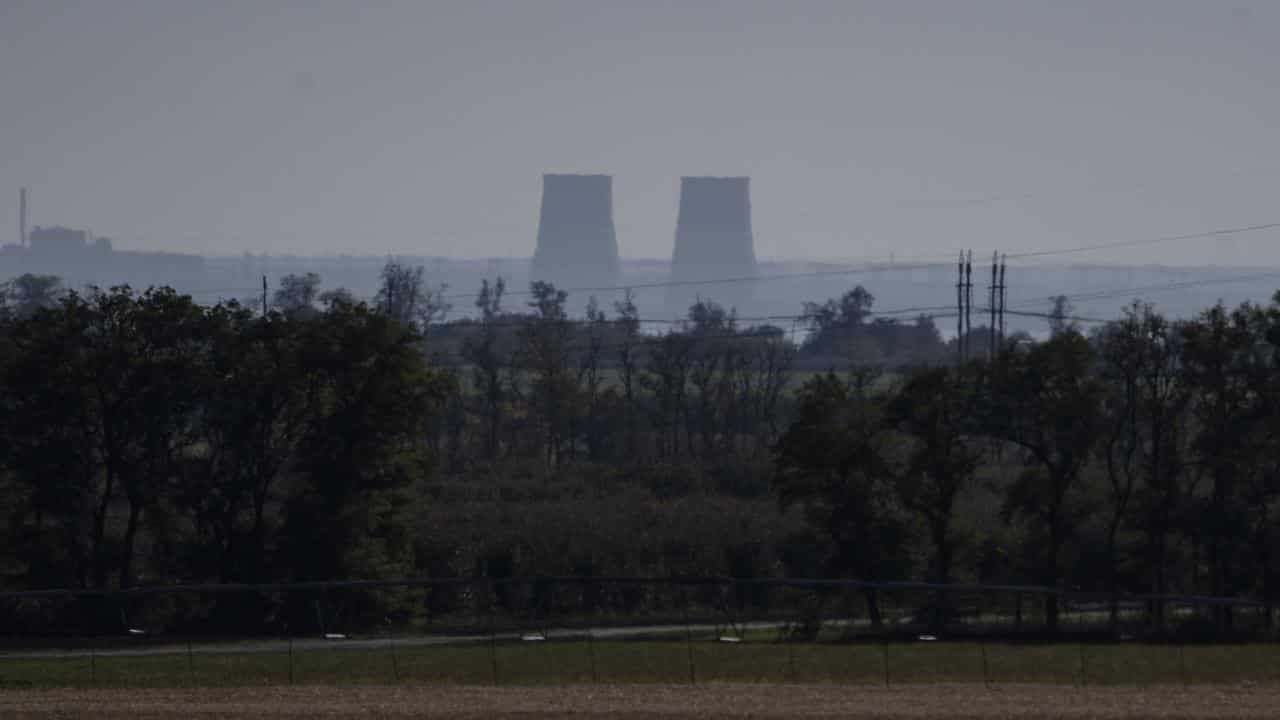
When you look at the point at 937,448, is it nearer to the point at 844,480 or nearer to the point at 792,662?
the point at 844,480

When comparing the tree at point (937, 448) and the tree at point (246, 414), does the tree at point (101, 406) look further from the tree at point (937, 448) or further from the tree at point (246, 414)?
the tree at point (937, 448)

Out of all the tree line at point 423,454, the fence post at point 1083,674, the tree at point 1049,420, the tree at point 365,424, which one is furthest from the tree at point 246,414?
the fence post at point 1083,674

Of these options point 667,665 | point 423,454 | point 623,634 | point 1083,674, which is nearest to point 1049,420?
point 623,634

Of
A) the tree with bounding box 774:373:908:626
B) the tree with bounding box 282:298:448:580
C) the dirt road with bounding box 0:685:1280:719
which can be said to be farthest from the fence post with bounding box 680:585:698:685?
the tree with bounding box 282:298:448:580

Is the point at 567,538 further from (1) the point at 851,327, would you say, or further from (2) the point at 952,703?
(1) the point at 851,327

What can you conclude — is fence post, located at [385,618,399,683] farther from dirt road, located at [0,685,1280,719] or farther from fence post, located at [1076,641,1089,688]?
fence post, located at [1076,641,1089,688]

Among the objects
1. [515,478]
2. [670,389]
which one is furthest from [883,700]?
[670,389]
